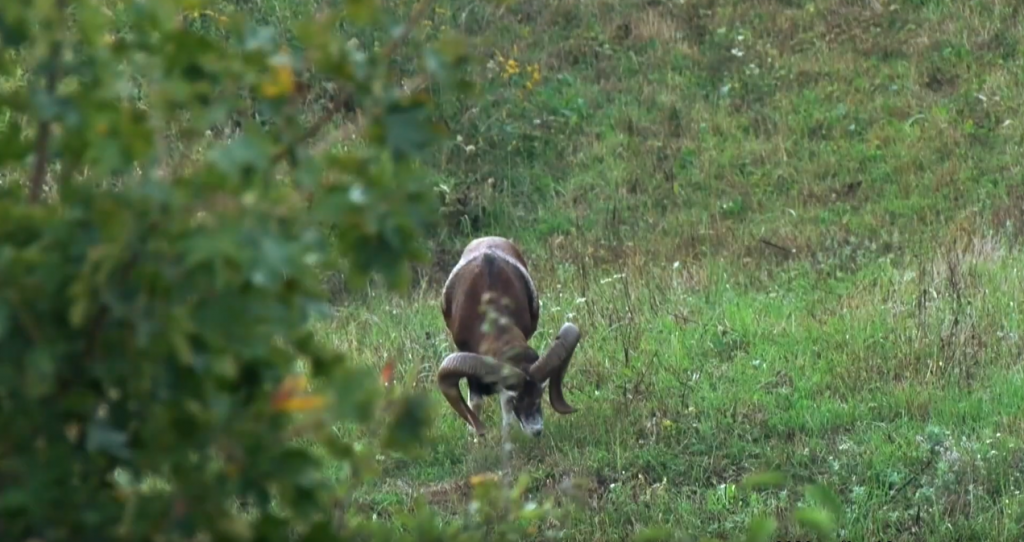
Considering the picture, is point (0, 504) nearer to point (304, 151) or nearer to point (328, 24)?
point (304, 151)

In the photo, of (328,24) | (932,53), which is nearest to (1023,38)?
(932,53)

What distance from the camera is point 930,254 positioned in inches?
422

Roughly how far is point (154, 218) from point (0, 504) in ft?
1.47

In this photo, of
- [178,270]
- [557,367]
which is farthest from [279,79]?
[557,367]

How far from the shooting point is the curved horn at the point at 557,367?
807 cm

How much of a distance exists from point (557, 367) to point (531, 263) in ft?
13.4

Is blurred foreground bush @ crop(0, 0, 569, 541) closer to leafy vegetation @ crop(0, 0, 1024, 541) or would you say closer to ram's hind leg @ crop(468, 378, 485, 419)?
leafy vegetation @ crop(0, 0, 1024, 541)

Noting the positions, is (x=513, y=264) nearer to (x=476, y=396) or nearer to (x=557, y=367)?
(x=476, y=396)

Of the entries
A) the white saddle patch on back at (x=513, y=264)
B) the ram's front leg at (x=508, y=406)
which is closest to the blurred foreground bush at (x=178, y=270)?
the ram's front leg at (x=508, y=406)

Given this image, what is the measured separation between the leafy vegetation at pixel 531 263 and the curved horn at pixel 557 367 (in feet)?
0.69

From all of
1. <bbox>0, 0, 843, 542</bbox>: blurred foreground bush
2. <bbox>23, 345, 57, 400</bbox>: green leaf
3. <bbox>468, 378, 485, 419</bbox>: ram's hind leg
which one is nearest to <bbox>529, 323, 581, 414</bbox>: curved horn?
<bbox>468, 378, 485, 419</bbox>: ram's hind leg

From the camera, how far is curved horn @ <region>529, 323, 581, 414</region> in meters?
8.07

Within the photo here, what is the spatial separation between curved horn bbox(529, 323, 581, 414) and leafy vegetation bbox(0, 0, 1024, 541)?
211 millimetres

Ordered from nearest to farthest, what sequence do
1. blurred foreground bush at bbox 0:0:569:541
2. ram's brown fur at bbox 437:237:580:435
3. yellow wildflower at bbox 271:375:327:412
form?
blurred foreground bush at bbox 0:0:569:541 < yellow wildflower at bbox 271:375:327:412 < ram's brown fur at bbox 437:237:580:435
